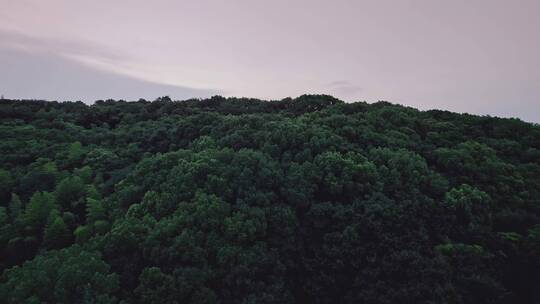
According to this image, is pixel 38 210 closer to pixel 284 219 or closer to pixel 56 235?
pixel 56 235

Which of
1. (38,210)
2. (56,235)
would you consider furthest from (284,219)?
(38,210)

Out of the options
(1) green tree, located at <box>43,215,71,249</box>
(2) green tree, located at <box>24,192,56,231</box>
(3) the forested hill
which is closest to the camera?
(3) the forested hill

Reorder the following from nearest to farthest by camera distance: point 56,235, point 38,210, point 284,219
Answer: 1. point 56,235
2. point 284,219
3. point 38,210

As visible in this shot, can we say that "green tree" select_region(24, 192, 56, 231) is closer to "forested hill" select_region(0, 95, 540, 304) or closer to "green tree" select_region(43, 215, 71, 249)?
"forested hill" select_region(0, 95, 540, 304)

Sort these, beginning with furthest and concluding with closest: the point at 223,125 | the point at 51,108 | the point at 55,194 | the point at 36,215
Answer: the point at 51,108
the point at 223,125
the point at 55,194
the point at 36,215

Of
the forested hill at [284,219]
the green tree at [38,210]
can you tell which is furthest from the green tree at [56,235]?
the green tree at [38,210]

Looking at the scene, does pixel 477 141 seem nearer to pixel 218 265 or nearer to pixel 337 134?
pixel 337 134

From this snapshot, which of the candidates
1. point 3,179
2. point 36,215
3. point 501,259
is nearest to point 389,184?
point 501,259

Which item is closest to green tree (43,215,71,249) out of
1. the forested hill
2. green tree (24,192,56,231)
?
the forested hill
